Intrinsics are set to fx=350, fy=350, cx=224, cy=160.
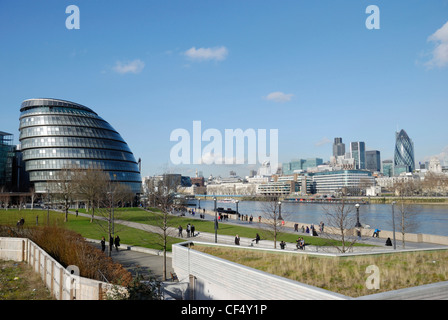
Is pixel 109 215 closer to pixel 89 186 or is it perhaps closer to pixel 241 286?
pixel 89 186

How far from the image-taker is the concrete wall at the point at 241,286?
7.88m

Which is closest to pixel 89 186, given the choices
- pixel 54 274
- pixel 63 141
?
pixel 54 274

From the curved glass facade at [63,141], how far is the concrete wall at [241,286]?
2913 inches

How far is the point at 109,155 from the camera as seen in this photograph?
89.6 metres

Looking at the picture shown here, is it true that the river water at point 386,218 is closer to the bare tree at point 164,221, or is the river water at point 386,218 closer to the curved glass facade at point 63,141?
the bare tree at point 164,221

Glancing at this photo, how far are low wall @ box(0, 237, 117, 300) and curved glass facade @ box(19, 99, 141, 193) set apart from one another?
64049 mm

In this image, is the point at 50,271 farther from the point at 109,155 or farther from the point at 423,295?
the point at 109,155

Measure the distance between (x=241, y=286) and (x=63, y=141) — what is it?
8542 cm

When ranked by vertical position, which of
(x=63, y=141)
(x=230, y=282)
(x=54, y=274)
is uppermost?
(x=63, y=141)

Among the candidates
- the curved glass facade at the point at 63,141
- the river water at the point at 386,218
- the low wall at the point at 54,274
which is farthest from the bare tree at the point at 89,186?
the curved glass facade at the point at 63,141

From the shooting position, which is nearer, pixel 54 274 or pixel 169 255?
pixel 54 274

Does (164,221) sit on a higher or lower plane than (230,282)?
higher

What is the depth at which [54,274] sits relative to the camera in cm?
1308
